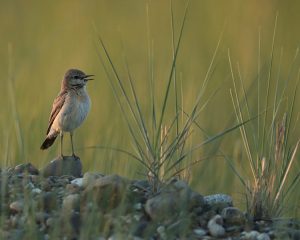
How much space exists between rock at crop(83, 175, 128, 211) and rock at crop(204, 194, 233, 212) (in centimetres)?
64

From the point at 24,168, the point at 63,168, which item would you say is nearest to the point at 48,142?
the point at 63,168

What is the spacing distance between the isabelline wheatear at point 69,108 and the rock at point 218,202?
9.15 feet

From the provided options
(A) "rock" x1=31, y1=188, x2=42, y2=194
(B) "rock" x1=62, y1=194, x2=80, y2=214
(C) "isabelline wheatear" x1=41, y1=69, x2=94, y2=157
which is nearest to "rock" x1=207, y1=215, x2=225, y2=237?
(B) "rock" x1=62, y1=194, x2=80, y2=214

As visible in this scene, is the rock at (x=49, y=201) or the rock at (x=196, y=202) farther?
the rock at (x=196, y=202)

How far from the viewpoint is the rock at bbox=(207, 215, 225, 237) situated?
5867 mm

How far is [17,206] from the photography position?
5.92 metres

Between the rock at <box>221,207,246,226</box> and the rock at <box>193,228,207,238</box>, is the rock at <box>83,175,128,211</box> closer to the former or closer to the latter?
the rock at <box>193,228,207,238</box>

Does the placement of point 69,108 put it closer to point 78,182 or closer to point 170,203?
point 78,182

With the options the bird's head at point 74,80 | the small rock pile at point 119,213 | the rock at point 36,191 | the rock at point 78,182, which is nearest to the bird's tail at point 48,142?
the bird's head at point 74,80

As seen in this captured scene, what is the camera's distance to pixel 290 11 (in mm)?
14336

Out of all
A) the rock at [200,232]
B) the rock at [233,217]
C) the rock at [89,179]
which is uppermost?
the rock at [89,179]

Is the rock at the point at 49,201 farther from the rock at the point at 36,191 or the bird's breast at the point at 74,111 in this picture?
→ the bird's breast at the point at 74,111

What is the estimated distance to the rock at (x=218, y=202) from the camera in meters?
6.23

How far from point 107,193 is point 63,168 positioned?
3.82 ft
